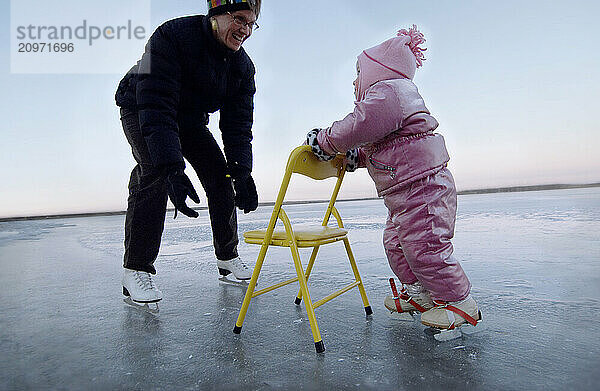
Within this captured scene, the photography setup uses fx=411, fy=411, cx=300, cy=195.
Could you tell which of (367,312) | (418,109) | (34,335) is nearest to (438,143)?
(418,109)

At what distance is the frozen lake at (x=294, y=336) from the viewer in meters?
1.27

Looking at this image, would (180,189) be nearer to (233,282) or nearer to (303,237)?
(303,237)

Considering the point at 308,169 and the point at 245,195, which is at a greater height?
the point at 308,169

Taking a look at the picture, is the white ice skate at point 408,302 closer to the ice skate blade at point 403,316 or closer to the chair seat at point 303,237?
the ice skate blade at point 403,316

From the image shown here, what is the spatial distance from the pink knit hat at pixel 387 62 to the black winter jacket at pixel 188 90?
2.98 feet

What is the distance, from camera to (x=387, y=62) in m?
1.77

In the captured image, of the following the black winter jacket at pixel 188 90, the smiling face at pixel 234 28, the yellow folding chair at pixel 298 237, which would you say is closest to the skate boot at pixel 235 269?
the black winter jacket at pixel 188 90

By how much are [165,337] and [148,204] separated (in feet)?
2.72

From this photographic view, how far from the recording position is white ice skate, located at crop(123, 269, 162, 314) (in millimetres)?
2145

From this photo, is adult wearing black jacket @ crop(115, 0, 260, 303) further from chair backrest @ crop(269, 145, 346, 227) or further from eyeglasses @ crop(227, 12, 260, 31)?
chair backrest @ crop(269, 145, 346, 227)

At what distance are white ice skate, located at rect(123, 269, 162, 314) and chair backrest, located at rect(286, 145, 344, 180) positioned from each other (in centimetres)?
108

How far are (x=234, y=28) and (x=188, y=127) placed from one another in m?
0.68

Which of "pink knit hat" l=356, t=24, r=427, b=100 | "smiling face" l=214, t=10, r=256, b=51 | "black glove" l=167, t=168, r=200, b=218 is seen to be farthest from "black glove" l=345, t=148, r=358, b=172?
"smiling face" l=214, t=10, r=256, b=51

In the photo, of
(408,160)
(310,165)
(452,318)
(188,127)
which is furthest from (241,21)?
(452,318)
